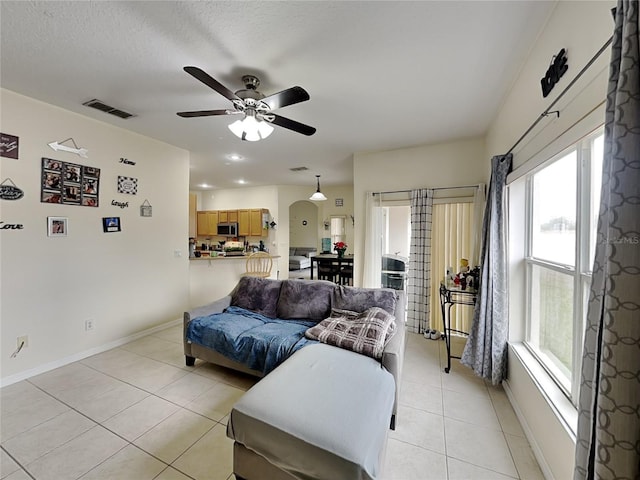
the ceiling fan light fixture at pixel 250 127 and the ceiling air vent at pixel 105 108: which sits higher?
the ceiling air vent at pixel 105 108

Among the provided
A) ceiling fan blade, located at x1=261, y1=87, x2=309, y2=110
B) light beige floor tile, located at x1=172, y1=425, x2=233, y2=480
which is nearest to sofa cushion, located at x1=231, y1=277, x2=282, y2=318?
light beige floor tile, located at x1=172, y1=425, x2=233, y2=480

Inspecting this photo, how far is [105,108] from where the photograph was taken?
106 inches

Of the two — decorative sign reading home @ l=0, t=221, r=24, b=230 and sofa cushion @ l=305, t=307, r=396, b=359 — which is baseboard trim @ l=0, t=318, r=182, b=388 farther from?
sofa cushion @ l=305, t=307, r=396, b=359

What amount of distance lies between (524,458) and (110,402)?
3087 millimetres

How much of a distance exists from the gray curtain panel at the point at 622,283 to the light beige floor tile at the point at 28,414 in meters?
3.19

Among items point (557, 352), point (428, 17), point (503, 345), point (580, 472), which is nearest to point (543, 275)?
point (557, 352)

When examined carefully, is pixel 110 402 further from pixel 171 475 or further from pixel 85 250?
pixel 85 250

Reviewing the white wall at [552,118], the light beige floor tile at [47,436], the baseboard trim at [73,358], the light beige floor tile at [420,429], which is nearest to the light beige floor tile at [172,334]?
the baseboard trim at [73,358]

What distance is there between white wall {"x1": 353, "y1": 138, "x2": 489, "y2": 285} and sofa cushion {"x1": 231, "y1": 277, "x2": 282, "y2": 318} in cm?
154

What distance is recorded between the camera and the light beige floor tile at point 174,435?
1685mm

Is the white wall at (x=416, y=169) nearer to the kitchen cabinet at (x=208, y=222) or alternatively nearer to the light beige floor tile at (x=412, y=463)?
the light beige floor tile at (x=412, y=463)

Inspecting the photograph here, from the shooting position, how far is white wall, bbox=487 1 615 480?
113cm

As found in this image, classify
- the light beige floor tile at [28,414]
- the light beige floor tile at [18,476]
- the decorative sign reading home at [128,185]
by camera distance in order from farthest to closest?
the decorative sign reading home at [128,185], the light beige floor tile at [28,414], the light beige floor tile at [18,476]

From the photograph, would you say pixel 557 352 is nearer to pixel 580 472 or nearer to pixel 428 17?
pixel 580 472
